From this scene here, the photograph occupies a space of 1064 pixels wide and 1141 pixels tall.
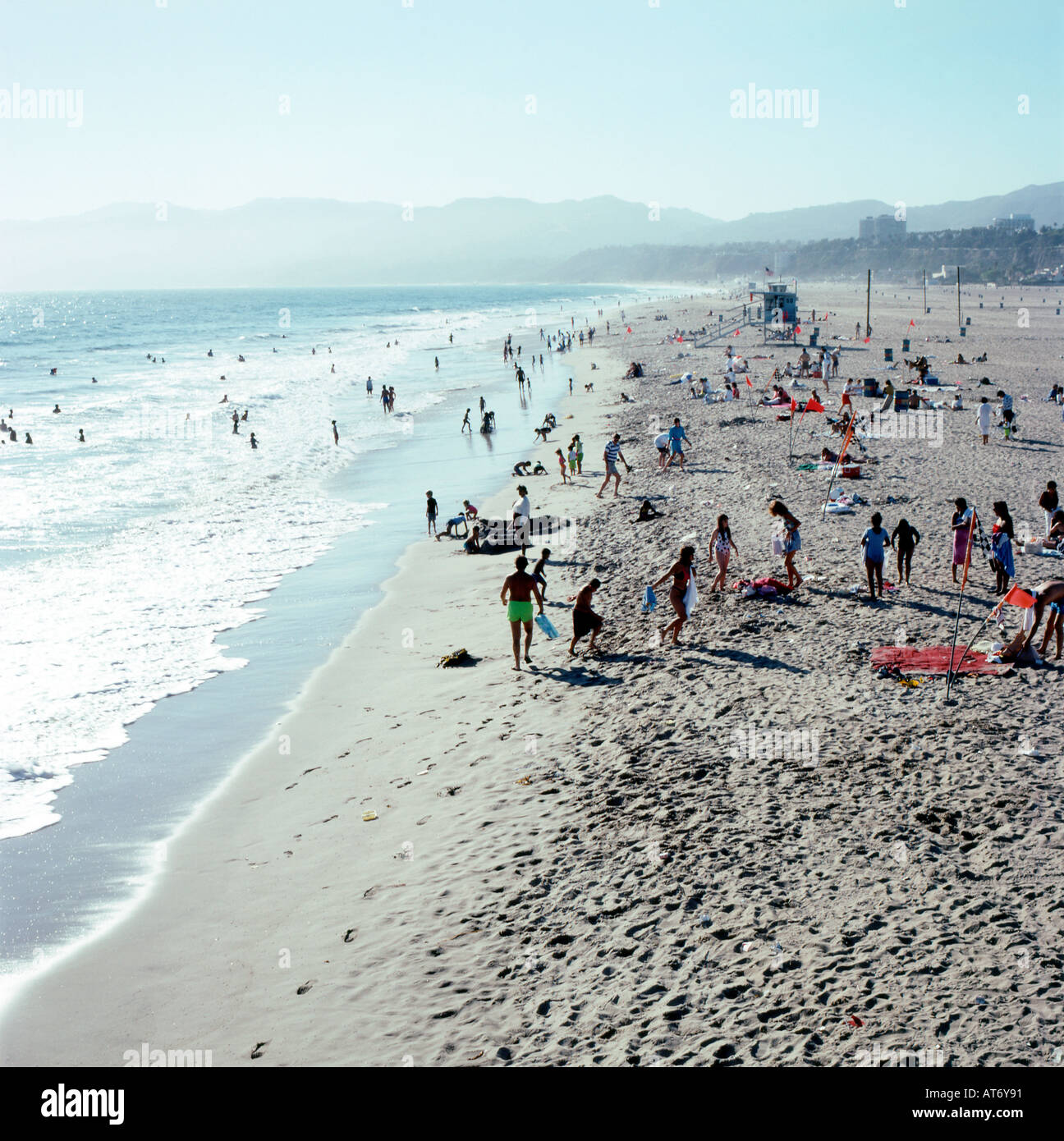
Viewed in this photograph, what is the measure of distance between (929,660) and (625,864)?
18.0 feet

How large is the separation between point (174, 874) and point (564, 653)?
5980 mm

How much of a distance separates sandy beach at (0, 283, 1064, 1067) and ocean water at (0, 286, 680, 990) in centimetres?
91

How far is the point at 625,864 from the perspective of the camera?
7668 millimetres

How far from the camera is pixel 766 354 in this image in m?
53.2

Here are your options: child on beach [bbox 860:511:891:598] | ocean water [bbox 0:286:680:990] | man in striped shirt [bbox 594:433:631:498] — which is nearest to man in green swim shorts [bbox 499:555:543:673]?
ocean water [bbox 0:286:680:990]

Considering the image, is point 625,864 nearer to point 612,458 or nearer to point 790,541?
point 790,541

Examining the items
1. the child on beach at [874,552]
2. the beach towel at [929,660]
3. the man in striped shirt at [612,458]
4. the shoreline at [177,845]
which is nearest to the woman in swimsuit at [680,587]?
the shoreline at [177,845]

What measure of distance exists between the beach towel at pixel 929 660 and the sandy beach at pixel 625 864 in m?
0.23

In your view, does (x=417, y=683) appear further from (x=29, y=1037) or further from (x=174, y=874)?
(x=29, y=1037)

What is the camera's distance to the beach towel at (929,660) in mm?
10703

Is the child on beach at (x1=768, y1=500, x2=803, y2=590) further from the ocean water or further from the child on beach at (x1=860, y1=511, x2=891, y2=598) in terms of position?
the ocean water

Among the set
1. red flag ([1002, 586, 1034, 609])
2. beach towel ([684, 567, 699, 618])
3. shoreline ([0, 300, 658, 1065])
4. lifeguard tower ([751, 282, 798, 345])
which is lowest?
shoreline ([0, 300, 658, 1065])

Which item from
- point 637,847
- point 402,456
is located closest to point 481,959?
point 637,847

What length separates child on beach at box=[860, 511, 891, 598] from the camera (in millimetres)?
12891
